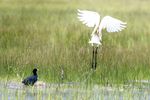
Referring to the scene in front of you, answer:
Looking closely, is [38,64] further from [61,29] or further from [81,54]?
[61,29]

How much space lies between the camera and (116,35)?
1898 centimetres

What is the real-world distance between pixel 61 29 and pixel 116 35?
205cm

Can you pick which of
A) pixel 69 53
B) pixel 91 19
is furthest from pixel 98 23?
pixel 69 53

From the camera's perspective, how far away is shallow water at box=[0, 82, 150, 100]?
1038 cm

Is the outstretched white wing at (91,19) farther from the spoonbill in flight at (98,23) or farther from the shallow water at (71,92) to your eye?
the shallow water at (71,92)

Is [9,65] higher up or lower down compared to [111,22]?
lower down

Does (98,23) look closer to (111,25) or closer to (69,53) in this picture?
(111,25)

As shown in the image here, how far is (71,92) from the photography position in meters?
10.9

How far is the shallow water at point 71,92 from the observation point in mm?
10383

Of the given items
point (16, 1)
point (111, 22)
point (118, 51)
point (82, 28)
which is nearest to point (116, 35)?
point (82, 28)

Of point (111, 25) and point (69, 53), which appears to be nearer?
point (111, 25)

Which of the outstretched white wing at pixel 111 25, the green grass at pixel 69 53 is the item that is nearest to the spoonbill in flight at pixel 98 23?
the outstretched white wing at pixel 111 25

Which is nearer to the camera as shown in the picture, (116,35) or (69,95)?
(69,95)

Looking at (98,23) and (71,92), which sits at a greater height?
(98,23)
